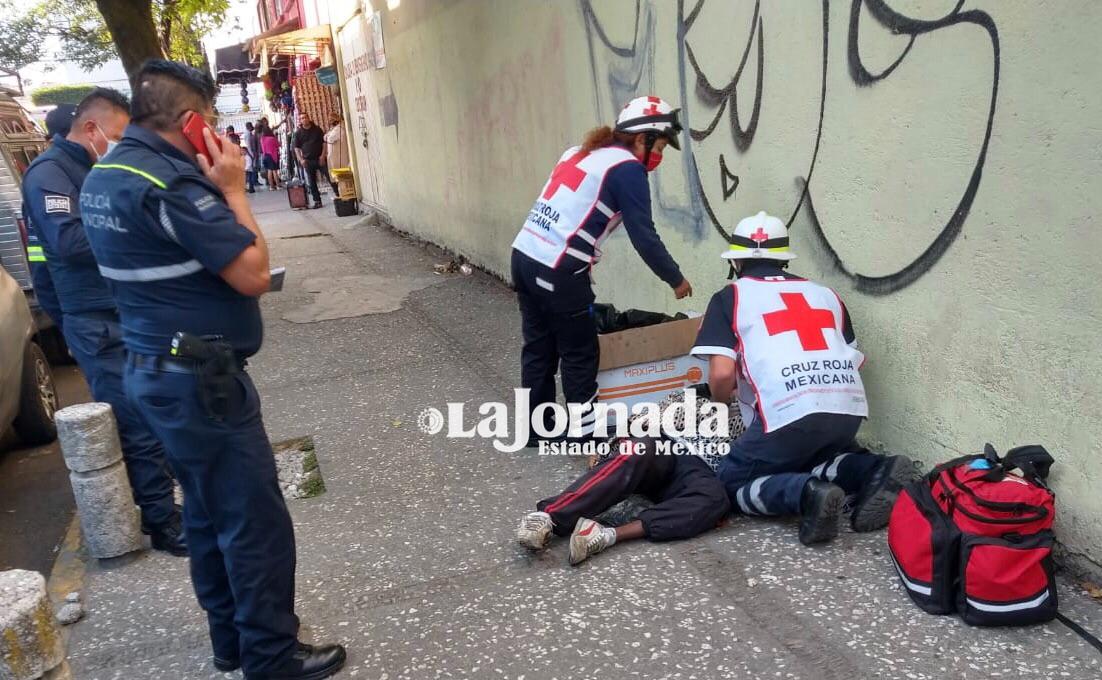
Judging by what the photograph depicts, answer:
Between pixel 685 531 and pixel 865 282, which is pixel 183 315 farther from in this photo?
pixel 865 282

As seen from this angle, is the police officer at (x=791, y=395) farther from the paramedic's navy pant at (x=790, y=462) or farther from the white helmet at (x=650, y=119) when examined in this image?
the white helmet at (x=650, y=119)

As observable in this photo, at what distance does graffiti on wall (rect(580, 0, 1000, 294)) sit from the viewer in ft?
9.95

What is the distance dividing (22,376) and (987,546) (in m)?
4.93

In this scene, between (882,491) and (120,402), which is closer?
(882,491)

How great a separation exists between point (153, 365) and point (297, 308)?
5.75m

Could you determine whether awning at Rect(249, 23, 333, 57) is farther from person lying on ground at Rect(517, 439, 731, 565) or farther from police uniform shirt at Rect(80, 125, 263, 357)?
police uniform shirt at Rect(80, 125, 263, 357)

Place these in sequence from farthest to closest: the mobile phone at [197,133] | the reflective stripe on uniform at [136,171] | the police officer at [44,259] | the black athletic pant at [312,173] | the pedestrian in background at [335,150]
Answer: the pedestrian in background at [335,150], the black athletic pant at [312,173], the police officer at [44,259], the mobile phone at [197,133], the reflective stripe on uniform at [136,171]

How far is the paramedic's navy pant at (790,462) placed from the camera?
3082mm

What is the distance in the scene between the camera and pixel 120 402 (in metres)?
3.49

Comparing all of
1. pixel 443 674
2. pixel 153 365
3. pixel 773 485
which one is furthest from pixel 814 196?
pixel 153 365

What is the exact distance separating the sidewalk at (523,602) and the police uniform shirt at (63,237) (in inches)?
43.6

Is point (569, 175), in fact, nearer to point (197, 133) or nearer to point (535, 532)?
point (535, 532)

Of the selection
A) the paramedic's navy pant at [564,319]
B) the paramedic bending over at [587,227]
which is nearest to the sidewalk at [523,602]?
the paramedic's navy pant at [564,319]

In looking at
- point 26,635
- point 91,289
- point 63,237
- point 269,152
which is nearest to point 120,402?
point 91,289
